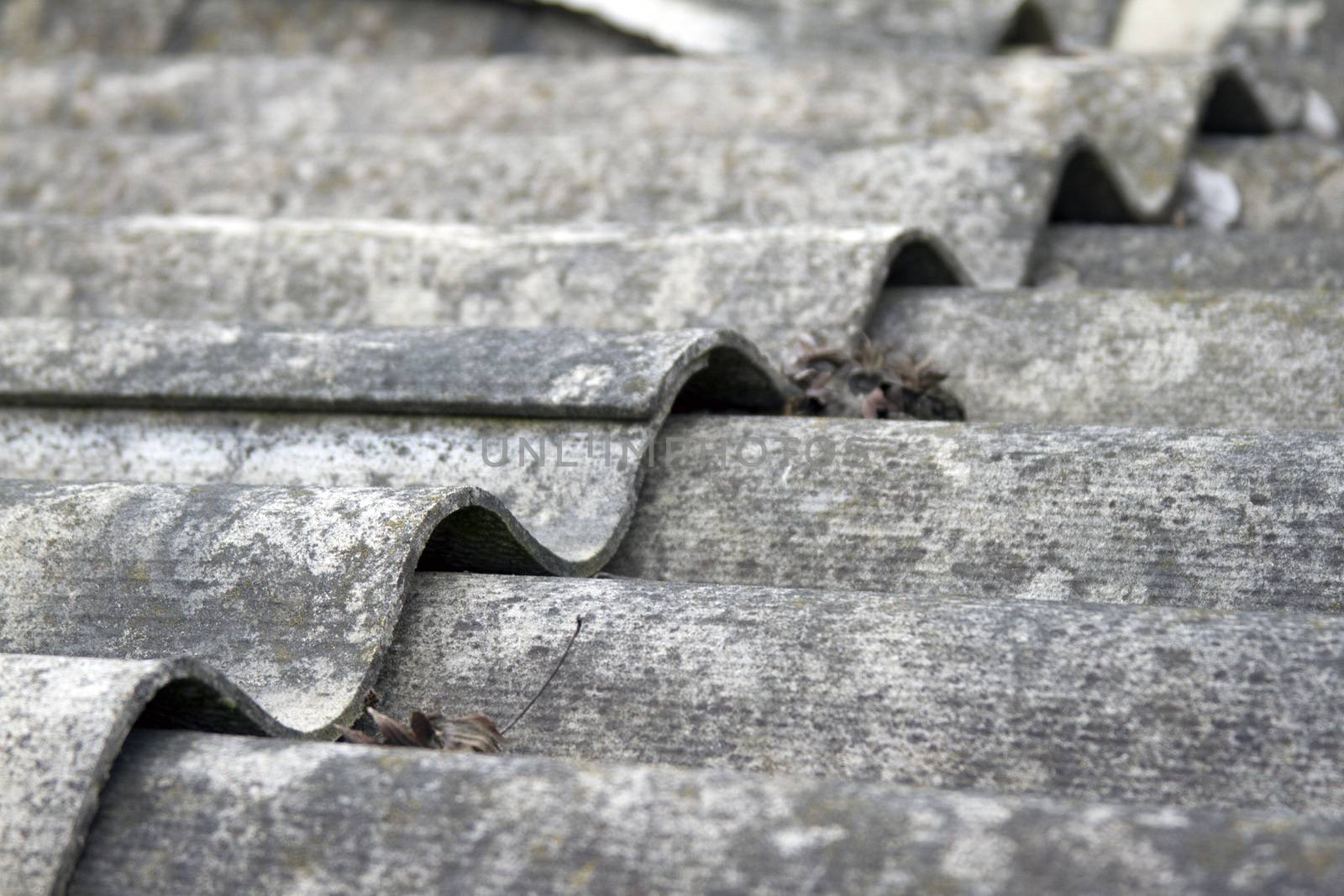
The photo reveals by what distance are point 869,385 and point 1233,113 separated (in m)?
1.95

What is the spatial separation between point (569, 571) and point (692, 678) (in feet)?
1.19

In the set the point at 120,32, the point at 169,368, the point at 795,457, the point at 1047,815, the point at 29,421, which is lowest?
the point at 120,32

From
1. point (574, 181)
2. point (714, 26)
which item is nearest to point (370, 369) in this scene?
point (574, 181)

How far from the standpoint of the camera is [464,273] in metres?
2.64

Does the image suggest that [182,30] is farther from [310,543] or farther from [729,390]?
[310,543]

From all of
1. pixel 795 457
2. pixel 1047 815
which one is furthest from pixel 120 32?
pixel 1047 815

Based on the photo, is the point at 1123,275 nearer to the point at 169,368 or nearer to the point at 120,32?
the point at 169,368

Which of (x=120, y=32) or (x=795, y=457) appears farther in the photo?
(x=120, y=32)

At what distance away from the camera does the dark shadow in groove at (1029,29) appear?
4.20 metres

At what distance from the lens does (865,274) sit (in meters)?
2.40

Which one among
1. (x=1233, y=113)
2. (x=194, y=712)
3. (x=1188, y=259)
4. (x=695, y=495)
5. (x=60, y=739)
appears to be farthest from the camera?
(x=1233, y=113)

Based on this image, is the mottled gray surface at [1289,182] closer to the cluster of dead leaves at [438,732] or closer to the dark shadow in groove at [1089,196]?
the dark shadow in groove at [1089,196]

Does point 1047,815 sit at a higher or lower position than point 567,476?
higher

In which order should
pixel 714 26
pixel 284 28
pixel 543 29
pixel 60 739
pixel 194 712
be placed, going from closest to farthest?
1. pixel 60 739
2. pixel 194 712
3. pixel 714 26
4. pixel 543 29
5. pixel 284 28
